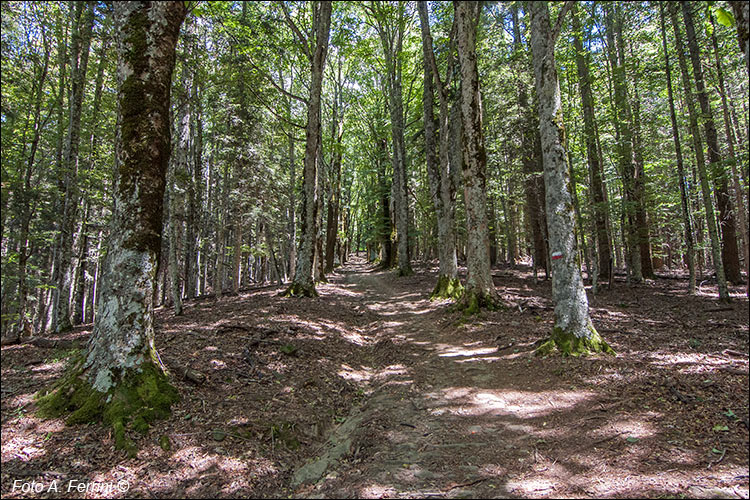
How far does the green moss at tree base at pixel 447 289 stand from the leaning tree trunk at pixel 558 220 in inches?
225

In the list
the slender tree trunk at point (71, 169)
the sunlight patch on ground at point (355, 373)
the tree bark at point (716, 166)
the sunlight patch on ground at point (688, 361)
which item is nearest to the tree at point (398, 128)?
the tree bark at point (716, 166)

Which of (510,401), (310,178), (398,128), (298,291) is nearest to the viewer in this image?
(510,401)

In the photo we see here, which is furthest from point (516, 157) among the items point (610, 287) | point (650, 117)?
point (610, 287)

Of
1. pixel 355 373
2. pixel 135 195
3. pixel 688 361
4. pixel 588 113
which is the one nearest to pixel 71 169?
pixel 135 195

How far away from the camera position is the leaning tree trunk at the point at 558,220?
6.07 metres

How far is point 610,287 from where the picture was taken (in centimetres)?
1429

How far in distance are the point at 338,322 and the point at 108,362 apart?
6227mm

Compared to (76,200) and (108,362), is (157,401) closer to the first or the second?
(108,362)

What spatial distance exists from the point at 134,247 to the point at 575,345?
22.3ft

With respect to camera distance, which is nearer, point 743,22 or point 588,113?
point 743,22

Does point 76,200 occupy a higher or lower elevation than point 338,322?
higher

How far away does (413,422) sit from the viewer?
4.54 metres

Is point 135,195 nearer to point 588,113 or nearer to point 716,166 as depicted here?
point 716,166

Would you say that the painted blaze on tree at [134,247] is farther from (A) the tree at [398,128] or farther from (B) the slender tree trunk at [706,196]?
(A) the tree at [398,128]
